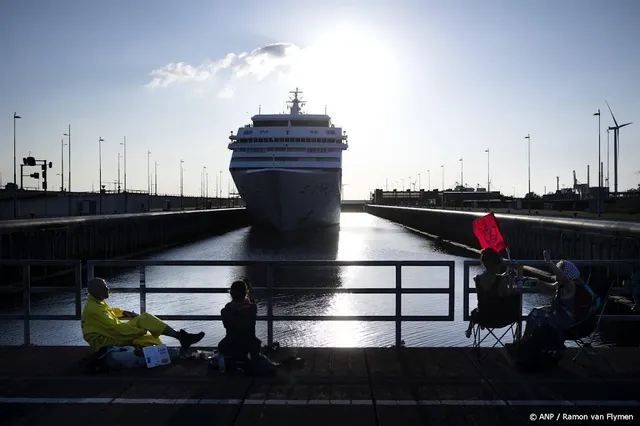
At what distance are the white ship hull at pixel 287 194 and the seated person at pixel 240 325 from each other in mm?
40636

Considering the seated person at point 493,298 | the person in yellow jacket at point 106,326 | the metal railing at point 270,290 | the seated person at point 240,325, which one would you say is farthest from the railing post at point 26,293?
the seated person at point 493,298

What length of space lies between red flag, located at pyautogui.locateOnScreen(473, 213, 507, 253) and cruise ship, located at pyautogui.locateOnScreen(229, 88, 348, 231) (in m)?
39.4

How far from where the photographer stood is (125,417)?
18.4 ft

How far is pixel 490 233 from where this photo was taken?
328 inches

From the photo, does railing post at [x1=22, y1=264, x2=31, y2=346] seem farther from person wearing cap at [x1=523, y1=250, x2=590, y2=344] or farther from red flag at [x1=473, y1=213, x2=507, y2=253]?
person wearing cap at [x1=523, y1=250, x2=590, y2=344]

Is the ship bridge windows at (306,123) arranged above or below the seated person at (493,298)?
above

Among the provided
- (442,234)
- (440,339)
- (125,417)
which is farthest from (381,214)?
(125,417)

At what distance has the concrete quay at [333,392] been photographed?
18.5 ft

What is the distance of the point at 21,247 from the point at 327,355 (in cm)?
2084

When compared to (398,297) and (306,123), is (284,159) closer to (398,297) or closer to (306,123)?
(306,123)

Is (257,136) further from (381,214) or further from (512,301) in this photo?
(381,214)

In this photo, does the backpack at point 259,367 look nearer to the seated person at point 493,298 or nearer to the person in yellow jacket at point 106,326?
the person in yellow jacket at point 106,326

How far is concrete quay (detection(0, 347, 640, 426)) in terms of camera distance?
5.64 meters

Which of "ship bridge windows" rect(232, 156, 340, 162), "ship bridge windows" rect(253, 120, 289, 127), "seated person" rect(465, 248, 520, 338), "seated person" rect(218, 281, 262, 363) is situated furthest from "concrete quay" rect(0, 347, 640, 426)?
"ship bridge windows" rect(253, 120, 289, 127)
